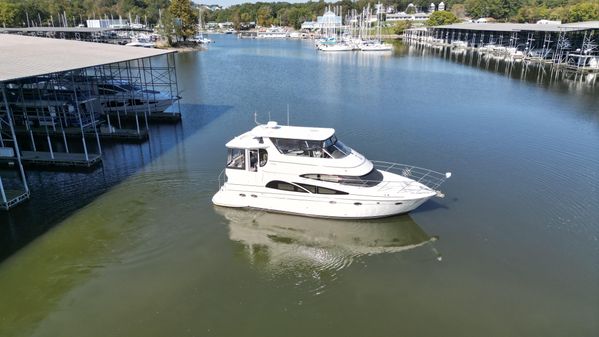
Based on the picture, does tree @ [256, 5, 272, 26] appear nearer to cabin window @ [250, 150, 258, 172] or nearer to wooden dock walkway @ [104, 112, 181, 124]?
wooden dock walkway @ [104, 112, 181, 124]

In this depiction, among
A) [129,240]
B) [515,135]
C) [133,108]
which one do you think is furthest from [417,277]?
[133,108]

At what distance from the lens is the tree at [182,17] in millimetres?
104500

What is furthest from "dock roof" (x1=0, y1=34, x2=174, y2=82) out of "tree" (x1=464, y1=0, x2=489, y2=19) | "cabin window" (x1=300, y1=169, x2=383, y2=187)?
"tree" (x1=464, y1=0, x2=489, y2=19)

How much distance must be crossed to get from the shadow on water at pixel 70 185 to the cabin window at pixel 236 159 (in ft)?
24.2

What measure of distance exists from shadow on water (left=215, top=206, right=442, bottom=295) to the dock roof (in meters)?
11.4

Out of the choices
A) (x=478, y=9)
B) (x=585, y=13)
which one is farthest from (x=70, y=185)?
(x=478, y=9)

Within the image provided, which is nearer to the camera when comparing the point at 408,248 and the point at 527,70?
the point at 408,248

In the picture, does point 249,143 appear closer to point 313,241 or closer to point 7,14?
point 313,241

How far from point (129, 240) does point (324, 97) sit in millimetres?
30980

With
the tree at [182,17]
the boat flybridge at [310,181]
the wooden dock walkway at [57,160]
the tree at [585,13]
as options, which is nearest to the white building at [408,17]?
the tree at [585,13]

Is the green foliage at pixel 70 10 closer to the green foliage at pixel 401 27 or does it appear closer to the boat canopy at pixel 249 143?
the green foliage at pixel 401 27

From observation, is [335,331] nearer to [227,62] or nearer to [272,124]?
[272,124]

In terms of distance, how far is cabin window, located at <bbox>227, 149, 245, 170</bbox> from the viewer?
18.8 metres

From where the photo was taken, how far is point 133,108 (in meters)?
34.8
